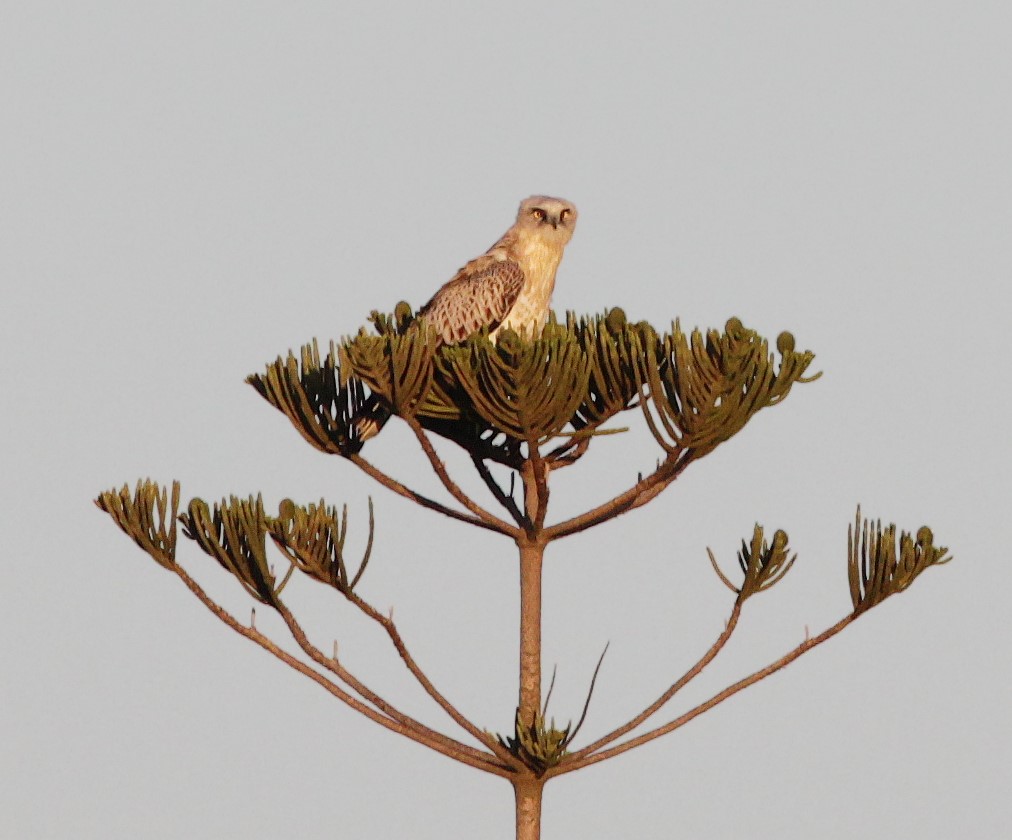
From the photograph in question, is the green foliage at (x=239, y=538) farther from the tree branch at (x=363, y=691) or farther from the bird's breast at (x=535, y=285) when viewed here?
the bird's breast at (x=535, y=285)

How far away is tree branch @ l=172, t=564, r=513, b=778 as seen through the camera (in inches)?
606

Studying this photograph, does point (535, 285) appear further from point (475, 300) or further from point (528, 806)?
point (528, 806)

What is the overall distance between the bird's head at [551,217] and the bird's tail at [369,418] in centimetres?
195

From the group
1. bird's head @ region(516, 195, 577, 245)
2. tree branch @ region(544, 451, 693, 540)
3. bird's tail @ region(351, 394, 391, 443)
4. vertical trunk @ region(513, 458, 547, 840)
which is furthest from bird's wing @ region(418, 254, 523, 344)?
tree branch @ region(544, 451, 693, 540)

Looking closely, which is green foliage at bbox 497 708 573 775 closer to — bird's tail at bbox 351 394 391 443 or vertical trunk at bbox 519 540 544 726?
vertical trunk at bbox 519 540 544 726

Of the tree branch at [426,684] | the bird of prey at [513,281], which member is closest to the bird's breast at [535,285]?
the bird of prey at [513,281]

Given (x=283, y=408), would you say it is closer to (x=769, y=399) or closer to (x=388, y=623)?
(x=388, y=623)

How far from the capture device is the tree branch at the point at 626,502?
49.5 ft

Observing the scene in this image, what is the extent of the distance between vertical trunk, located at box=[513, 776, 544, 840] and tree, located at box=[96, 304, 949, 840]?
10 mm

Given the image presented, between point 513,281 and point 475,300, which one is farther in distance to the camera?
point 513,281

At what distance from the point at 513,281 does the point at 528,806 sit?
3.67 metres

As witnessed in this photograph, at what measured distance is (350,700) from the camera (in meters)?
15.4

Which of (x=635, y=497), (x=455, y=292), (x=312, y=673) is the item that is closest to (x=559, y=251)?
(x=455, y=292)

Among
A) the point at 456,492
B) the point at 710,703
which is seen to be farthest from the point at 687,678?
the point at 456,492
